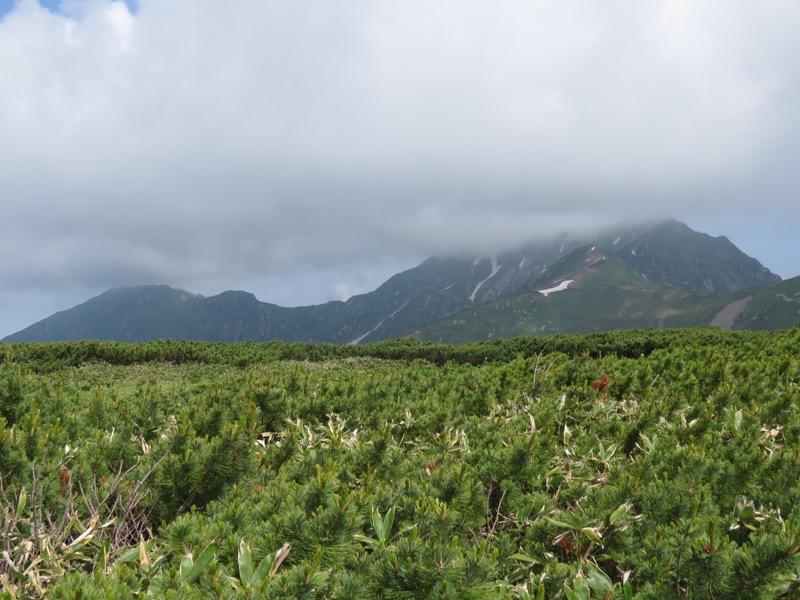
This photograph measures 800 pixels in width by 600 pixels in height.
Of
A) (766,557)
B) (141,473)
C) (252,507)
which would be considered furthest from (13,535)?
(766,557)

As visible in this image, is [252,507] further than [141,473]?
No

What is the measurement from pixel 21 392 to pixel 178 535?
491 cm

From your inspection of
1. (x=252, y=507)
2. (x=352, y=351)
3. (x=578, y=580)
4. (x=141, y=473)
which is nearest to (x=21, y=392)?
(x=141, y=473)

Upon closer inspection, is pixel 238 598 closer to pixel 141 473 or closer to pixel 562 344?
pixel 141 473

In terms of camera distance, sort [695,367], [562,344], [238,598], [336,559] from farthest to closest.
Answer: [562,344] → [695,367] → [336,559] → [238,598]

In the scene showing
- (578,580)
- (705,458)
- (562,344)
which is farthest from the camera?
(562,344)

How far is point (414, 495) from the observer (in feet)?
9.75

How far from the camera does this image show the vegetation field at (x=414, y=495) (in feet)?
7.18

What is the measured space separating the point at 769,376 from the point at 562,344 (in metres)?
19.5

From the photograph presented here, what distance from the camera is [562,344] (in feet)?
84.7

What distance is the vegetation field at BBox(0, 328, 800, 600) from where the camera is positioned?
2189mm

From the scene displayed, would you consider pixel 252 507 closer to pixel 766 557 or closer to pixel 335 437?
pixel 335 437

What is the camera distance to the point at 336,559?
2.43 m

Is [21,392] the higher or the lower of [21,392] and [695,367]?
the higher
